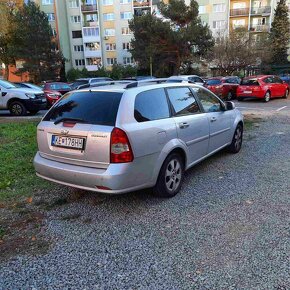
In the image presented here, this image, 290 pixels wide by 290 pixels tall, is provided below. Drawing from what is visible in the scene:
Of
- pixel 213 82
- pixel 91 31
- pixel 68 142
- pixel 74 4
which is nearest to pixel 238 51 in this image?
pixel 213 82

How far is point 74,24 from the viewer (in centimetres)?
5488

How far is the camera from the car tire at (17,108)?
41.7ft

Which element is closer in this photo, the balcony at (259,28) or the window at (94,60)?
the balcony at (259,28)

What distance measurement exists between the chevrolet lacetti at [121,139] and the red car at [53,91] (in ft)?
38.2

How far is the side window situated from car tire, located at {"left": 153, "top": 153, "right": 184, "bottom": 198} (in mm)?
692

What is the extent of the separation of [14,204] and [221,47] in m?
37.7

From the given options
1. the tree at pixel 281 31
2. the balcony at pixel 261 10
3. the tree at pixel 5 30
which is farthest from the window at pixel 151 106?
the balcony at pixel 261 10

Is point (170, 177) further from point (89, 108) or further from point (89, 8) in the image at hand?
point (89, 8)

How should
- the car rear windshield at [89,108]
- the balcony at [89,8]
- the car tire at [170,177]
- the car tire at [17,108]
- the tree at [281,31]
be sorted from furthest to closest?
the balcony at [89,8] → the tree at [281,31] → the car tire at [17,108] → the car tire at [170,177] → the car rear windshield at [89,108]

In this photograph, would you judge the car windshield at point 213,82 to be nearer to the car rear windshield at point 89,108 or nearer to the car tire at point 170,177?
the car tire at point 170,177

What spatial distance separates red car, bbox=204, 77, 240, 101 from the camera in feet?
59.0

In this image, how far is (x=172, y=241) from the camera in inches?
124

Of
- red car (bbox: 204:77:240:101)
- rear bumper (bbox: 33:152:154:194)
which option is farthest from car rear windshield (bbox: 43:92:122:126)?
red car (bbox: 204:77:240:101)

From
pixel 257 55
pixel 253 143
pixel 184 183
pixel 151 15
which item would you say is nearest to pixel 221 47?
pixel 257 55
